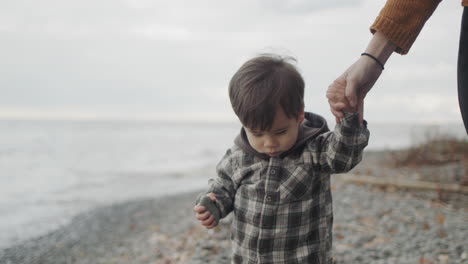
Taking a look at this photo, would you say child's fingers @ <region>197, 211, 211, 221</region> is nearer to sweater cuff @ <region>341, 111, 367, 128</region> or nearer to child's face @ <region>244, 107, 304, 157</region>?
child's face @ <region>244, 107, 304, 157</region>

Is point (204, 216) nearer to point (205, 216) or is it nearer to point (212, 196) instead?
point (205, 216)

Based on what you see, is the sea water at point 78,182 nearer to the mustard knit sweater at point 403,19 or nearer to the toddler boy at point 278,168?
the toddler boy at point 278,168

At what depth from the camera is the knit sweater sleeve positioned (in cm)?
177

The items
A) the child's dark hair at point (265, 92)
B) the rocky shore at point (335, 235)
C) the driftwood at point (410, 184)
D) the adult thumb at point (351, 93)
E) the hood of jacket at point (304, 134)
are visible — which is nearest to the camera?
the adult thumb at point (351, 93)

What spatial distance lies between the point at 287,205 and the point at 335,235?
9.10ft

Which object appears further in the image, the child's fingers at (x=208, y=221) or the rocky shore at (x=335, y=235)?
the rocky shore at (x=335, y=235)

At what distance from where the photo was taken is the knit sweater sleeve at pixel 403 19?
177 centimetres

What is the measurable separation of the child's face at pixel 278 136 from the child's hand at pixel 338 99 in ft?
0.79

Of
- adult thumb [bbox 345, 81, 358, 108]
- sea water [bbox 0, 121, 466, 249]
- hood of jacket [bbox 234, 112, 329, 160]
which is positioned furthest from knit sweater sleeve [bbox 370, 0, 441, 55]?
sea water [bbox 0, 121, 466, 249]

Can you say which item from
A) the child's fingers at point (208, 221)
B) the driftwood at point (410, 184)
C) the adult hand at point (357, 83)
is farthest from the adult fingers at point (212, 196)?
the driftwood at point (410, 184)

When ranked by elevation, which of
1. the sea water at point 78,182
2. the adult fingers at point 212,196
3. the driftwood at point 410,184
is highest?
the adult fingers at point 212,196

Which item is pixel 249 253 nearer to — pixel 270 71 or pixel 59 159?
pixel 270 71

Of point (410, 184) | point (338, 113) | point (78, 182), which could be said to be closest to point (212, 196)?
point (338, 113)

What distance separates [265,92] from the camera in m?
1.84
